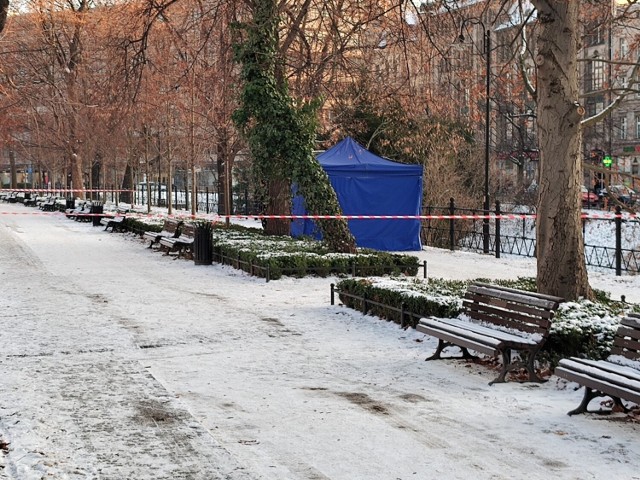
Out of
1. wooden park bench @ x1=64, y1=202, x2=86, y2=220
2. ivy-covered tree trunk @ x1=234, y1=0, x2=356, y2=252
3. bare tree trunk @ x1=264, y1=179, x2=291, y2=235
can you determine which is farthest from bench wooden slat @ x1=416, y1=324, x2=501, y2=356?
wooden park bench @ x1=64, y1=202, x2=86, y2=220

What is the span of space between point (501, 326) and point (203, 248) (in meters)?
11.7

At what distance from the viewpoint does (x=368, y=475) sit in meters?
6.06

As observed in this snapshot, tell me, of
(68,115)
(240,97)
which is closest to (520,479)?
(240,97)

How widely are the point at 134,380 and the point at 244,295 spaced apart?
6.55 m

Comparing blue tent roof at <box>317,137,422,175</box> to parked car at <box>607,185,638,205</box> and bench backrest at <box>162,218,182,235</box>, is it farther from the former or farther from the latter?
parked car at <box>607,185,638,205</box>

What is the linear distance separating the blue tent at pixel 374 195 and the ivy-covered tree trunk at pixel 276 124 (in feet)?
→ 13.8

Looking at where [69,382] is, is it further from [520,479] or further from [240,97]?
[240,97]

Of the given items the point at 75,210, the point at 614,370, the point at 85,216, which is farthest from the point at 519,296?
the point at 75,210

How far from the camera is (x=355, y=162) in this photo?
976 inches

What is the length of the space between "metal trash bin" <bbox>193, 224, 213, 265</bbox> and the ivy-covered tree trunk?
6.70ft

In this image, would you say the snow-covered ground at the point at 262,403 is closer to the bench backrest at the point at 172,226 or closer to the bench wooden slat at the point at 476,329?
the bench wooden slat at the point at 476,329

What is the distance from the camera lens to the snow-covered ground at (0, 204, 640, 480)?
6.34 m

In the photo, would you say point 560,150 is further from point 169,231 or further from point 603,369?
point 169,231

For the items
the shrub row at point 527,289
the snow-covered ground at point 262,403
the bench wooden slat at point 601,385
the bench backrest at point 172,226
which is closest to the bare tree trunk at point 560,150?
the shrub row at point 527,289
